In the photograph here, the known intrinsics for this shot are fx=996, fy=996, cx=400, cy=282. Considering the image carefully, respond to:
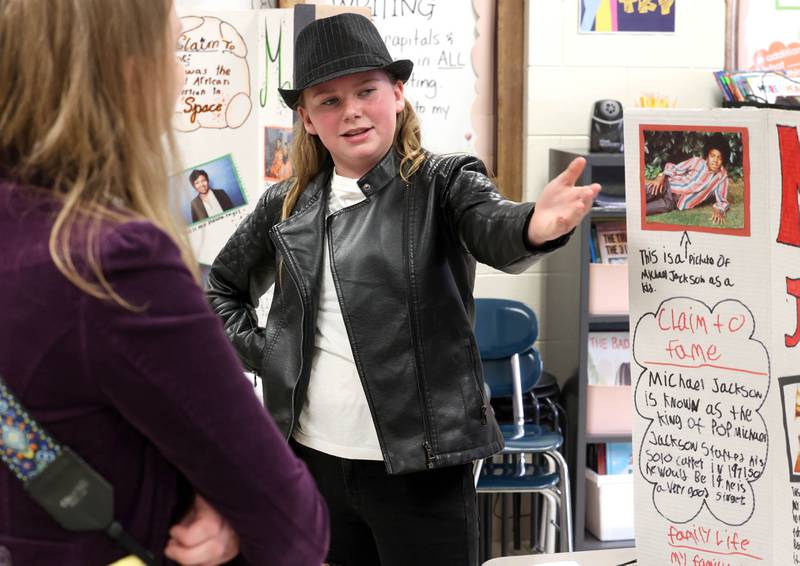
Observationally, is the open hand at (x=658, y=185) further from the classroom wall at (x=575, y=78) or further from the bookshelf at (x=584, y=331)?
the classroom wall at (x=575, y=78)

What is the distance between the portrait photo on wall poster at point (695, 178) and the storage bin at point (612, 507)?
214cm

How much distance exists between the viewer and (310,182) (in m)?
2.06

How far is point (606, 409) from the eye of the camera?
11.8 ft

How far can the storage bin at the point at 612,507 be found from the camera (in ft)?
11.8

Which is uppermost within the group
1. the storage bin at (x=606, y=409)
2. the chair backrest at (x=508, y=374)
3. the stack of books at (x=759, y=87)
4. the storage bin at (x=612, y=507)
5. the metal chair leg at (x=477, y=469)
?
the stack of books at (x=759, y=87)

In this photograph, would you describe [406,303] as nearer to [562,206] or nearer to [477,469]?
[562,206]

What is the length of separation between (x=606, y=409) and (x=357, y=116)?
6.59 ft

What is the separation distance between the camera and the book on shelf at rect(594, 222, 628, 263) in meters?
3.59

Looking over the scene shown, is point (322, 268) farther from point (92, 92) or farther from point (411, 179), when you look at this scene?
point (92, 92)

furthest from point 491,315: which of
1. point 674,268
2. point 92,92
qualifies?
point 92,92

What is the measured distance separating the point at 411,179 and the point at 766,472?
826mm

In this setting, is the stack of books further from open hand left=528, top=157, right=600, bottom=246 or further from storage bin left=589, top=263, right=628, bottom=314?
open hand left=528, top=157, right=600, bottom=246

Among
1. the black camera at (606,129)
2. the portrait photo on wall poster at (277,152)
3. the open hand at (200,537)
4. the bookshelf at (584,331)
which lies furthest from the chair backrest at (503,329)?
the open hand at (200,537)

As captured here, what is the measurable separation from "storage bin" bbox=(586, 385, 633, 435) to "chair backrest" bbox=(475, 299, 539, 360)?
31 centimetres
